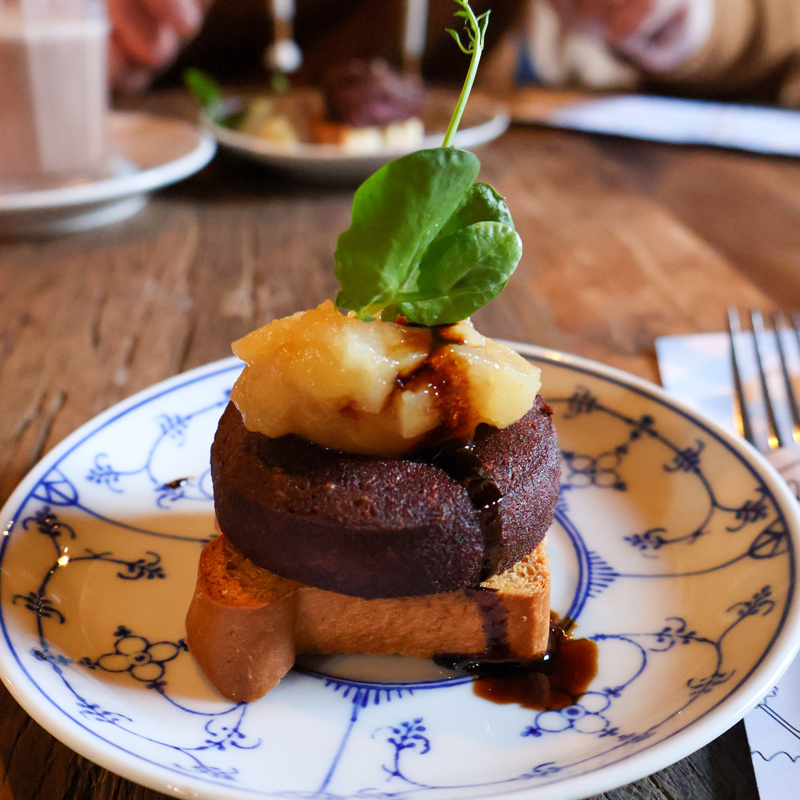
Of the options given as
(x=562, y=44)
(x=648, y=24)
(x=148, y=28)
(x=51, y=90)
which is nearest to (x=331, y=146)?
(x=51, y=90)

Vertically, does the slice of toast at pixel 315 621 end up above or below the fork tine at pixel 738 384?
above

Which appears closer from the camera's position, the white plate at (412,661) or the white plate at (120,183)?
A: the white plate at (412,661)

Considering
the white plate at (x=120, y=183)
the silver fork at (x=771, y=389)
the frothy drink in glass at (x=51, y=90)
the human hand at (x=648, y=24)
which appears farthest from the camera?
the human hand at (x=648, y=24)

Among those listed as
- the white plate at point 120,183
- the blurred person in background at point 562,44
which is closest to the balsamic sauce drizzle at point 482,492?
the white plate at point 120,183

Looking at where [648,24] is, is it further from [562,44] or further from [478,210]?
[478,210]

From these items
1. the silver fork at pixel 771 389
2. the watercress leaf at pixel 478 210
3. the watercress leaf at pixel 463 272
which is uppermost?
the watercress leaf at pixel 478 210

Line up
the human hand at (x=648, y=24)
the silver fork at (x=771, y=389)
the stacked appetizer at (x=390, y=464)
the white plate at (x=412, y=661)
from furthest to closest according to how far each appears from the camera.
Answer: the human hand at (x=648, y=24)
the silver fork at (x=771, y=389)
the stacked appetizer at (x=390, y=464)
the white plate at (x=412, y=661)

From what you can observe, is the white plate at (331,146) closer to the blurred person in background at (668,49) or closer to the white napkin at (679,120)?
Answer: the white napkin at (679,120)
